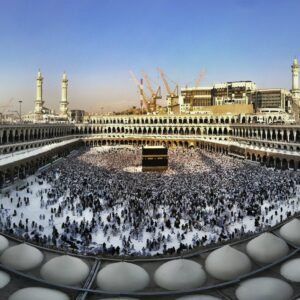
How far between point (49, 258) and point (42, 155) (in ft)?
85.1

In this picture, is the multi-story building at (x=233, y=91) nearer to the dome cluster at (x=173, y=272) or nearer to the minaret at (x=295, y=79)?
the minaret at (x=295, y=79)

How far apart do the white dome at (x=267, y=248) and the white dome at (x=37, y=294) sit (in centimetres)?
508

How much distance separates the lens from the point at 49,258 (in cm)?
1045

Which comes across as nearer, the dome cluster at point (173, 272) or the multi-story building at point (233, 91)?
the dome cluster at point (173, 272)

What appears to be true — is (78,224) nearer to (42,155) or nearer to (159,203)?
(159,203)

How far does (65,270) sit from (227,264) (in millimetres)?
4084

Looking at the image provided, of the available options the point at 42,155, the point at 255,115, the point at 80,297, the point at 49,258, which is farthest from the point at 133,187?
the point at 255,115

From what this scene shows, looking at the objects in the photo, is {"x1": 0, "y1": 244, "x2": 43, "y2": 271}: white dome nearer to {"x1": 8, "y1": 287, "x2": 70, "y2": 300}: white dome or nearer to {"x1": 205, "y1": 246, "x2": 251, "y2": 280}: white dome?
{"x1": 8, "y1": 287, "x2": 70, "y2": 300}: white dome

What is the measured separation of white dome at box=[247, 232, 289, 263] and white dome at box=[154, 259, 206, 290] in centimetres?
171

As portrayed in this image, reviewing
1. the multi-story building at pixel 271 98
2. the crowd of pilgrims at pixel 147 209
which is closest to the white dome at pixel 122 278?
the crowd of pilgrims at pixel 147 209

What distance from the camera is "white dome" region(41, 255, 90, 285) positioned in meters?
9.29

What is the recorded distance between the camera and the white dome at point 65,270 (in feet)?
30.5

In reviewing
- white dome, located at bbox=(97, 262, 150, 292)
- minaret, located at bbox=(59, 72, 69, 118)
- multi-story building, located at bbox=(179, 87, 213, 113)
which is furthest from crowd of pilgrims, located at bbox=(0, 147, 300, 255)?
multi-story building, located at bbox=(179, 87, 213, 113)

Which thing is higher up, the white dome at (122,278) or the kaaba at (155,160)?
the kaaba at (155,160)
